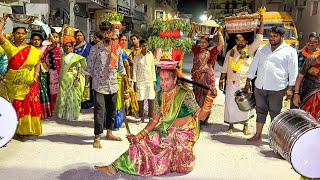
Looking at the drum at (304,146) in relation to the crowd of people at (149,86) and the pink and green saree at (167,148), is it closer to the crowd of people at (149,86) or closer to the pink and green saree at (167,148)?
the crowd of people at (149,86)

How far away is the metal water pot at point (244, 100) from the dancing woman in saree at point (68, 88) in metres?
3.12

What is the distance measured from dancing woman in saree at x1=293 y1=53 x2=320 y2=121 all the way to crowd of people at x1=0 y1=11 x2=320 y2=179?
0.05 ft

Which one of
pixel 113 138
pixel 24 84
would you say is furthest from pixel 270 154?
pixel 24 84

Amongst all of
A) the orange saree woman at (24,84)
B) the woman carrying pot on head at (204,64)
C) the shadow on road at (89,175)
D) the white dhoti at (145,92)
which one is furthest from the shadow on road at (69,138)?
the woman carrying pot on head at (204,64)

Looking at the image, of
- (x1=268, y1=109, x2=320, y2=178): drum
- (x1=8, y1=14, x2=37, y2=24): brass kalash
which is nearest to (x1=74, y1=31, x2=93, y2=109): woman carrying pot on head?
(x1=8, y1=14, x2=37, y2=24): brass kalash

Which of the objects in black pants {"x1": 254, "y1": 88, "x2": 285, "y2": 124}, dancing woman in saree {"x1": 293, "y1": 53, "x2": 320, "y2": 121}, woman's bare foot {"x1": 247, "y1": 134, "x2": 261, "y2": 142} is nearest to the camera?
dancing woman in saree {"x1": 293, "y1": 53, "x2": 320, "y2": 121}

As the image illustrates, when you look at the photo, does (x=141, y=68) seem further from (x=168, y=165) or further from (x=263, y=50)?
(x=168, y=165)

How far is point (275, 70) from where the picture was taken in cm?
534

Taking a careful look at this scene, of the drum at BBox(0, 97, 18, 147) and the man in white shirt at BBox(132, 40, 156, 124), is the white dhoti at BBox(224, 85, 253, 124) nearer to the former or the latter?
the man in white shirt at BBox(132, 40, 156, 124)

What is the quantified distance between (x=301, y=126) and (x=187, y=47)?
2446 millimetres

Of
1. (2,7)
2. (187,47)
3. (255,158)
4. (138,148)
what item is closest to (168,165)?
(138,148)

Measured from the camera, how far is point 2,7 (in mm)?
11805

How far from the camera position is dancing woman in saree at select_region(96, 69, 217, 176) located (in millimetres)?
4004

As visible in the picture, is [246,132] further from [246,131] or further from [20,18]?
[20,18]
